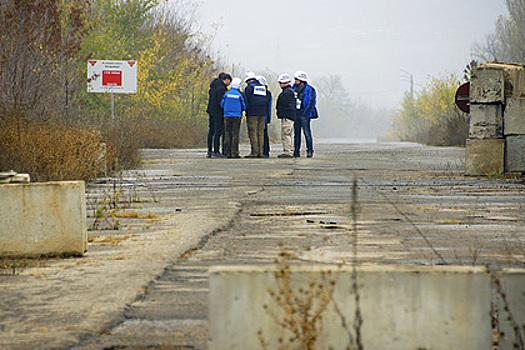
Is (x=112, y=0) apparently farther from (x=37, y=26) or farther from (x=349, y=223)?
(x=349, y=223)

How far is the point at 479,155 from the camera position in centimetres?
A: 1338

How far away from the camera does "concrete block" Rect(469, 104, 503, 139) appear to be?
1322 cm

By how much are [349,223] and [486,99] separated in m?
6.64

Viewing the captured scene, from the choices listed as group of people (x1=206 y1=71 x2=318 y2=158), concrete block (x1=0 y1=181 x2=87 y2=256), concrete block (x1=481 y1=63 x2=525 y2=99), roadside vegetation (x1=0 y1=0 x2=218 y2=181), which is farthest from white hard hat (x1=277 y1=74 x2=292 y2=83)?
concrete block (x1=0 y1=181 x2=87 y2=256)

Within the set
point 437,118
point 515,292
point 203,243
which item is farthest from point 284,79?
point 437,118

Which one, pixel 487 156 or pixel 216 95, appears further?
pixel 216 95

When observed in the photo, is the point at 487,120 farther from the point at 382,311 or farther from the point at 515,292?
the point at 382,311

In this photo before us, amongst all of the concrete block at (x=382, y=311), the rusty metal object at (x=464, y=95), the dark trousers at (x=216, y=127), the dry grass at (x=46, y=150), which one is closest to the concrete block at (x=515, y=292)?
the concrete block at (x=382, y=311)

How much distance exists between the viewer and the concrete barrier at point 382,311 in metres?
2.93

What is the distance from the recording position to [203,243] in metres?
6.31

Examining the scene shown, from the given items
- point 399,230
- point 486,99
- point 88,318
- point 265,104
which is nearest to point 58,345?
point 88,318

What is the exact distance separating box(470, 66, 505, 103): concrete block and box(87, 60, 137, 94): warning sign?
1317 cm

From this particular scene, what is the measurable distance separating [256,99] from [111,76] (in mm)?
5936

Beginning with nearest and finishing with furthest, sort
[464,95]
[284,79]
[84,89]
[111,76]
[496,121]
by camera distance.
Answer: [496,121] → [464,95] → [284,79] → [111,76] → [84,89]
